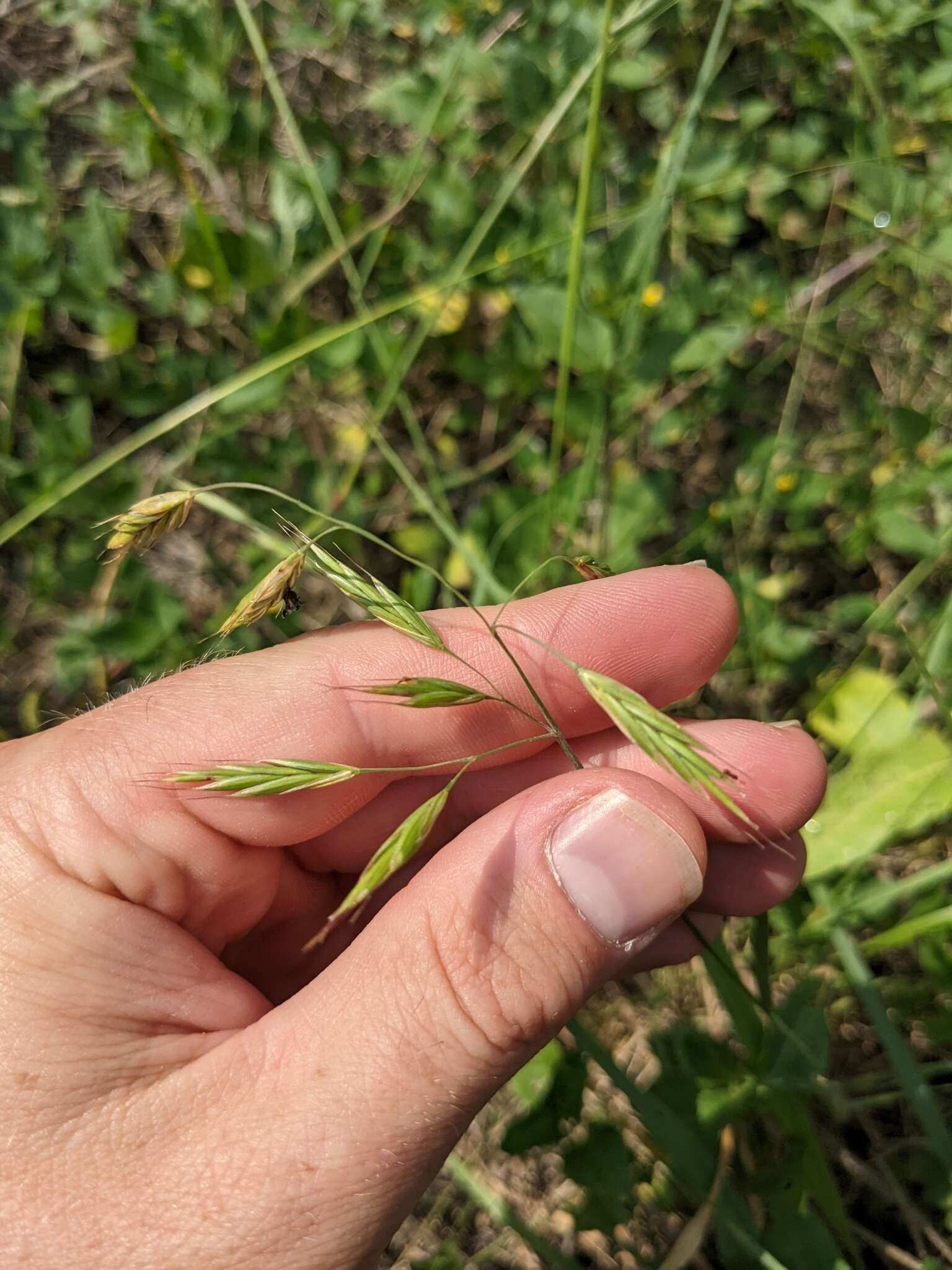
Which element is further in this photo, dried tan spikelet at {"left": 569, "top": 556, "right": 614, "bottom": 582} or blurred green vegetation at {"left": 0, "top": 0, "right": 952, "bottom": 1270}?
blurred green vegetation at {"left": 0, "top": 0, "right": 952, "bottom": 1270}

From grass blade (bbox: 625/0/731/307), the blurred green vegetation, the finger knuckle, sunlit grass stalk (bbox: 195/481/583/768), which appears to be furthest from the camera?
the blurred green vegetation

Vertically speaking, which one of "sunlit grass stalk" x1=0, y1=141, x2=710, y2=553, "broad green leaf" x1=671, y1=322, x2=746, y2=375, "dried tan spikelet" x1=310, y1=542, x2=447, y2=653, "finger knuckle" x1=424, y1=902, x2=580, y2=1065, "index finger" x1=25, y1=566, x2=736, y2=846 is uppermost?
"sunlit grass stalk" x1=0, y1=141, x2=710, y2=553

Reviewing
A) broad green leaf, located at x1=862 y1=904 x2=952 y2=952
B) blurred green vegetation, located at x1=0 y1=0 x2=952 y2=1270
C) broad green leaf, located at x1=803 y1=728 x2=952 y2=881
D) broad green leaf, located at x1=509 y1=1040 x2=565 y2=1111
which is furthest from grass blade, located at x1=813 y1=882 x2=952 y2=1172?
broad green leaf, located at x1=509 y1=1040 x2=565 y2=1111

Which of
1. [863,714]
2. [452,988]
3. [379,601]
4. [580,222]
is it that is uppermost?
[580,222]

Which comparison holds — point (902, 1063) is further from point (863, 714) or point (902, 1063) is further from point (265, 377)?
point (265, 377)

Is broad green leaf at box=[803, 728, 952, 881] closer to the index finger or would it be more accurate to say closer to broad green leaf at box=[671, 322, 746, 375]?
the index finger

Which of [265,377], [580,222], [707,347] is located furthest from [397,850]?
[707,347]

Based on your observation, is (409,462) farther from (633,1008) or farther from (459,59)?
(633,1008)

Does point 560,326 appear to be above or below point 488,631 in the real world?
above
